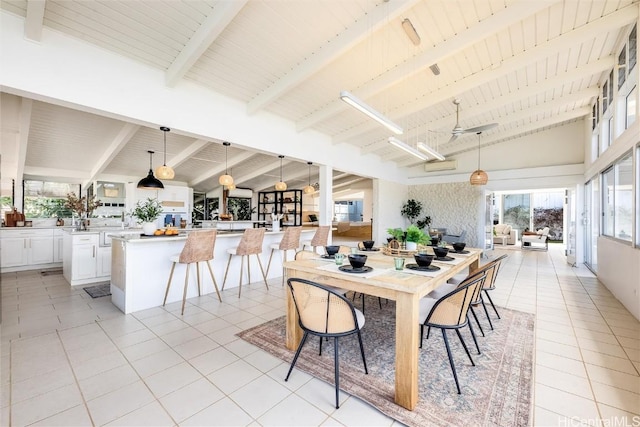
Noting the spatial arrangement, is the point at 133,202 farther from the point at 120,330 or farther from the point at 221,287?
the point at 120,330

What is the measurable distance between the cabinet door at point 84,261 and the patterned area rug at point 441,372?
142 inches

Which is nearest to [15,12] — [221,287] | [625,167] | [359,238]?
[221,287]

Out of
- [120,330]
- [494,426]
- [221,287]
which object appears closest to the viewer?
[494,426]

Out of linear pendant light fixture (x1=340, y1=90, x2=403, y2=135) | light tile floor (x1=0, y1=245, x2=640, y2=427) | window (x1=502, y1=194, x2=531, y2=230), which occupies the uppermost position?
linear pendant light fixture (x1=340, y1=90, x2=403, y2=135)

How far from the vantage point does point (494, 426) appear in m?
→ 1.51

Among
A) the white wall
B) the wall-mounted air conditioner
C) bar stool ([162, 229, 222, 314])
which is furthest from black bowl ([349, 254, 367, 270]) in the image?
the wall-mounted air conditioner

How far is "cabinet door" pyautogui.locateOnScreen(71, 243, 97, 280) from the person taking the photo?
437 centimetres

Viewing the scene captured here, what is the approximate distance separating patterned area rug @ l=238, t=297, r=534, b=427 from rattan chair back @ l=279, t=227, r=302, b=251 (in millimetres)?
1809

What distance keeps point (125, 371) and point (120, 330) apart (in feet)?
3.00

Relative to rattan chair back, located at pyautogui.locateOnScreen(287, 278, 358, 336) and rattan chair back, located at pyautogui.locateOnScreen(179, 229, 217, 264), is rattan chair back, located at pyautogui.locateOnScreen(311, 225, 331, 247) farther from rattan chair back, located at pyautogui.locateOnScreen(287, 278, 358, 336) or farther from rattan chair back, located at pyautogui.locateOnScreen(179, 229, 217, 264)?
rattan chair back, located at pyautogui.locateOnScreen(287, 278, 358, 336)

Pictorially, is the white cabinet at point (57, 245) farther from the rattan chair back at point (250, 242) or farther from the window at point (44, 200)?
the rattan chair back at point (250, 242)

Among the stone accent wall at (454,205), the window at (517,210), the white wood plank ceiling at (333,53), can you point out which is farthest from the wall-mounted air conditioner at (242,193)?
the window at (517,210)

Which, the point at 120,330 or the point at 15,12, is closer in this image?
the point at 15,12

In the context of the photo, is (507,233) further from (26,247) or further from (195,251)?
(26,247)
